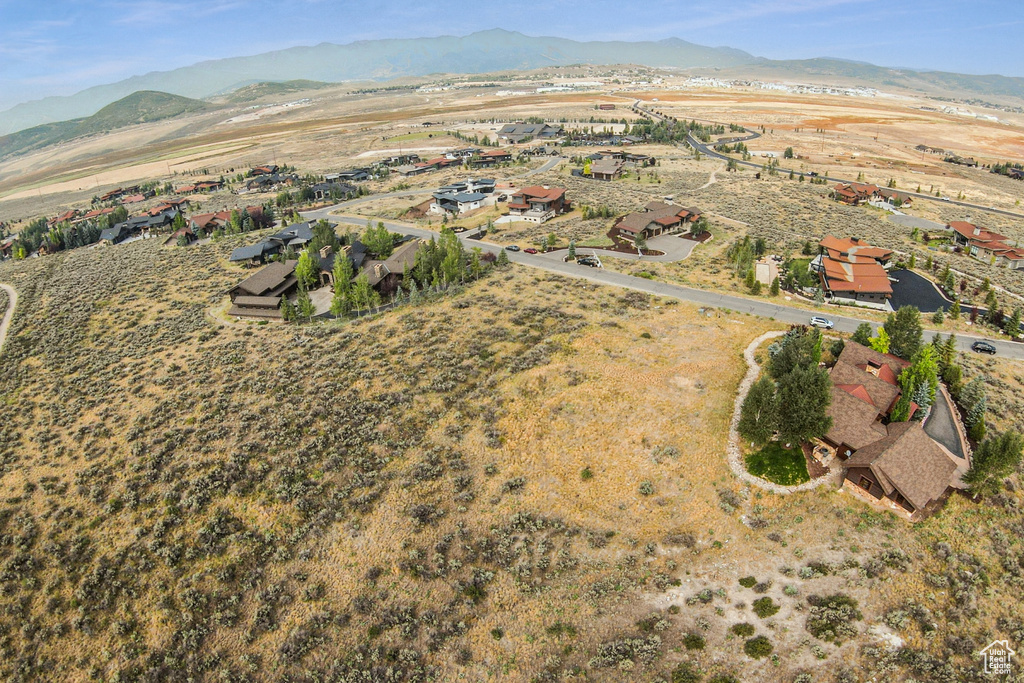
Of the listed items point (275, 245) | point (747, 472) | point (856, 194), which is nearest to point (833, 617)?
point (747, 472)

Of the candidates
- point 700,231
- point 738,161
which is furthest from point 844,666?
point 738,161

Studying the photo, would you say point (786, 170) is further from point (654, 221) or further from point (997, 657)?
point (997, 657)

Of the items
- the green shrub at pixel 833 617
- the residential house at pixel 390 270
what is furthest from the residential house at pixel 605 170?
the green shrub at pixel 833 617

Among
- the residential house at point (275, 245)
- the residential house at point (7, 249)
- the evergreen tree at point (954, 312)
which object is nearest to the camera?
the evergreen tree at point (954, 312)

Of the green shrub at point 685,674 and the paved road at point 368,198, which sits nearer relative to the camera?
the green shrub at point 685,674

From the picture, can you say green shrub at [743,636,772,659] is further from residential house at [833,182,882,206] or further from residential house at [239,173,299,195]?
residential house at [239,173,299,195]

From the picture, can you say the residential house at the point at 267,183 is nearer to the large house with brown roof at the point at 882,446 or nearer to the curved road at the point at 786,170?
the curved road at the point at 786,170

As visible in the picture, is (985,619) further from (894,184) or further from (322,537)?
(894,184)

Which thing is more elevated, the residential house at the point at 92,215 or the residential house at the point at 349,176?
the residential house at the point at 349,176
